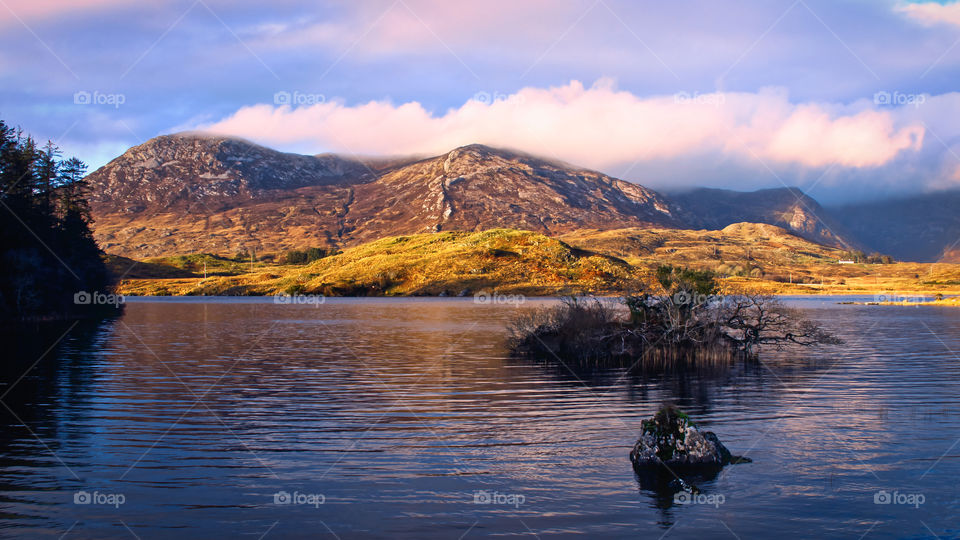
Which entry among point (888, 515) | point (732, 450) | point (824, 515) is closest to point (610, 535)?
point (824, 515)

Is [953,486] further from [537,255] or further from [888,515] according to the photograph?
[537,255]

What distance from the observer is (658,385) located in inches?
1187

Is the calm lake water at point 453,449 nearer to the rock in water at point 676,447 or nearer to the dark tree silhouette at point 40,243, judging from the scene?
the rock in water at point 676,447

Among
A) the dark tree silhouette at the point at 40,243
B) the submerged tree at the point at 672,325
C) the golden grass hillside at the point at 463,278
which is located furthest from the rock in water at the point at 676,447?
the golden grass hillside at the point at 463,278

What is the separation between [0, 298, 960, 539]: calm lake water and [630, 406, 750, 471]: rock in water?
587 millimetres

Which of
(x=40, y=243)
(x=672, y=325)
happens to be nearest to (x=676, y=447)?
(x=672, y=325)

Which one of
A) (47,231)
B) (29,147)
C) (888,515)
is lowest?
(888,515)

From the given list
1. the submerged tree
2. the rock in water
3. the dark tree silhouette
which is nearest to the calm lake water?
the rock in water

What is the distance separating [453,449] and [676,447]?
5.70 m

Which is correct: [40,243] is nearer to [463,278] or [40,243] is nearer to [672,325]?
[672,325]

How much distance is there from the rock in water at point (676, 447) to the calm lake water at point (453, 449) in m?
0.59

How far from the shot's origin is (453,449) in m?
18.5

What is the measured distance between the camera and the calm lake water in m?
13.1

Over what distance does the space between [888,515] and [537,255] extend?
182 m
